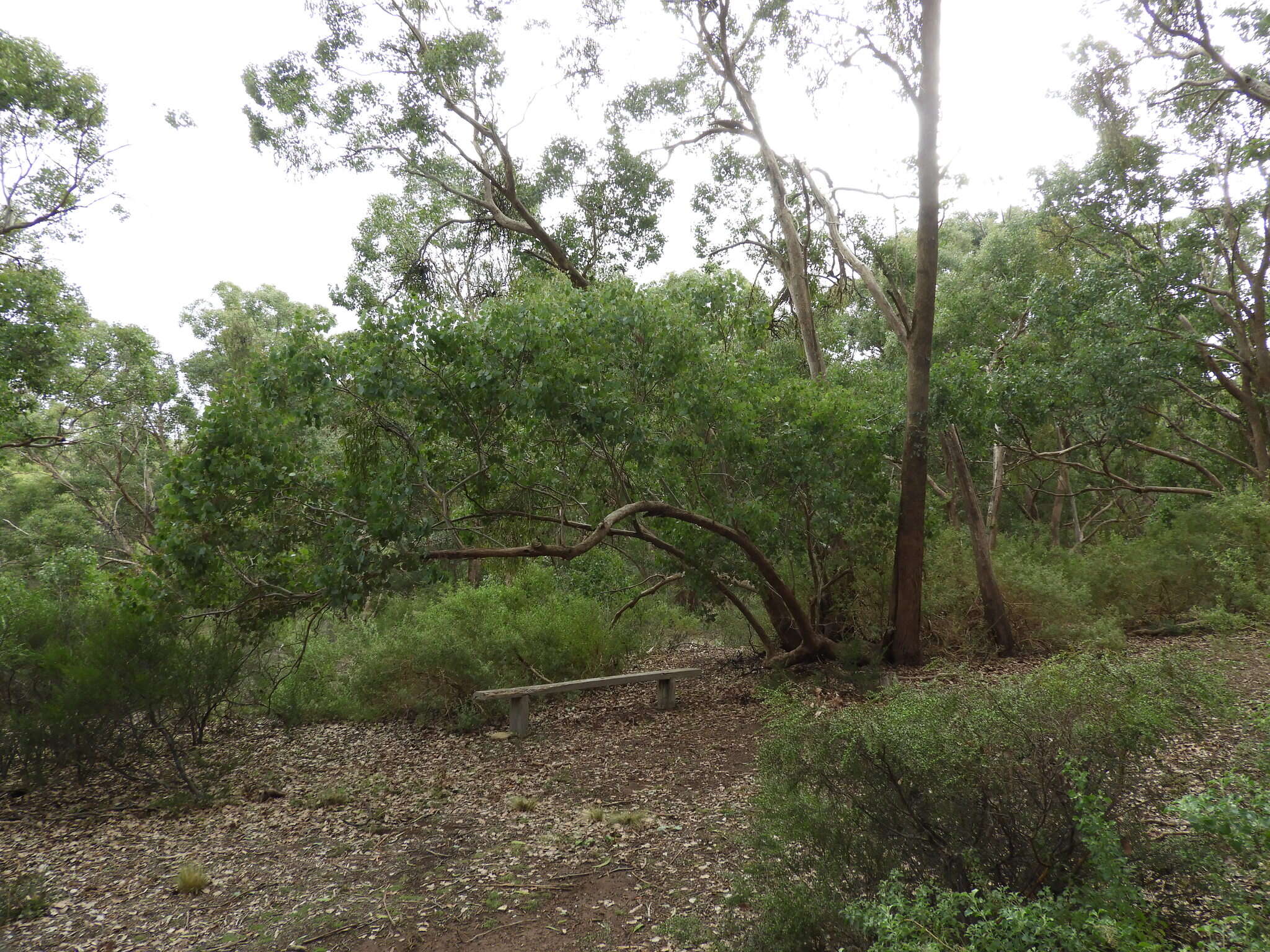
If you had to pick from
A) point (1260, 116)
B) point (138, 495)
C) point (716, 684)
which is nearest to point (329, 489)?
A: point (716, 684)

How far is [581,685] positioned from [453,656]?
153cm

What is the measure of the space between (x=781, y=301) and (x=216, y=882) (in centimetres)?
1100

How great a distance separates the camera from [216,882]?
4.96 metres

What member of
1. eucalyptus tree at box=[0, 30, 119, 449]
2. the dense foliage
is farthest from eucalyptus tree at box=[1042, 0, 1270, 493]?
eucalyptus tree at box=[0, 30, 119, 449]

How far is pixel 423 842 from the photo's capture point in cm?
537

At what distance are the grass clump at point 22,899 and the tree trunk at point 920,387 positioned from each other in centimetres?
804

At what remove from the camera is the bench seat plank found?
770 cm

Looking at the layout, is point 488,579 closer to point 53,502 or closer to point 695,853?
point 695,853

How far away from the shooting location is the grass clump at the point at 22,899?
457 cm

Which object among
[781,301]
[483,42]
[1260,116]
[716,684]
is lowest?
[716,684]

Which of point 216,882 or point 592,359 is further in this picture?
point 592,359

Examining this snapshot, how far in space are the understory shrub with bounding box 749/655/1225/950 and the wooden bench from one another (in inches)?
182

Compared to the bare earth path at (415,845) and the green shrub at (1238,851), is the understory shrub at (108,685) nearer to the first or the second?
the bare earth path at (415,845)

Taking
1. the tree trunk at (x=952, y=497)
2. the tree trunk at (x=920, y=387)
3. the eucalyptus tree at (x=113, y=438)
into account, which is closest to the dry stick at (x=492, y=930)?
the tree trunk at (x=920, y=387)
